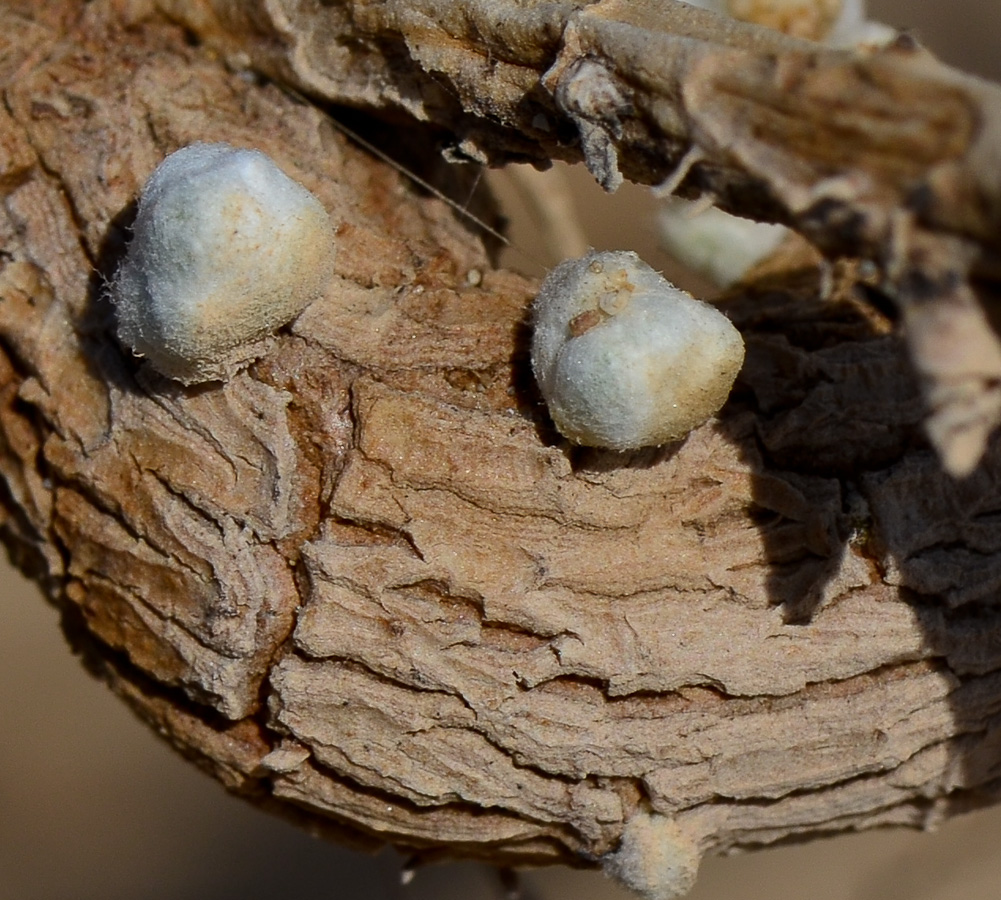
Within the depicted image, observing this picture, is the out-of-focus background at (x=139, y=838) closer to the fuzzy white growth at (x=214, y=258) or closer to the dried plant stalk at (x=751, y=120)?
the dried plant stalk at (x=751, y=120)

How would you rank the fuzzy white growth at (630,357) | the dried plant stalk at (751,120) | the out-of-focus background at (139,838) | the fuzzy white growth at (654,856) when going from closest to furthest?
the dried plant stalk at (751,120) → the fuzzy white growth at (630,357) → the fuzzy white growth at (654,856) → the out-of-focus background at (139,838)

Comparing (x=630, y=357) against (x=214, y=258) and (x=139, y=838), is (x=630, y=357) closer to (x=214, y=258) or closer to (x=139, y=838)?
(x=214, y=258)

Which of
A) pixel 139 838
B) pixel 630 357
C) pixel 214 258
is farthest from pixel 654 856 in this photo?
pixel 139 838

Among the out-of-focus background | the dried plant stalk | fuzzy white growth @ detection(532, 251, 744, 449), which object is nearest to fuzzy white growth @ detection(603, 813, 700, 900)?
fuzzy white growth @ detection(532, 251, 744, 449)

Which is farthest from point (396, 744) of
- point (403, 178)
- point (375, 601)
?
point (403, 178)

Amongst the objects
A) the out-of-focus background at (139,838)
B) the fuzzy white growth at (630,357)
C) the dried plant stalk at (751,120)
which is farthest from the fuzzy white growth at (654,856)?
the out-of-focus background at (139,838)
